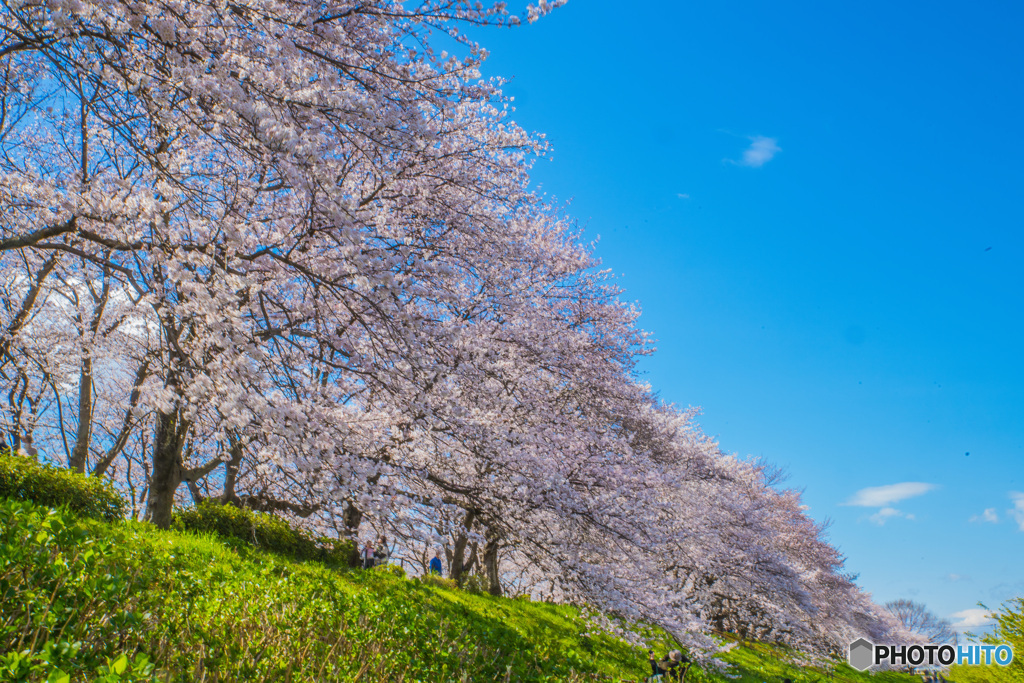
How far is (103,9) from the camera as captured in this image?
15.0 ft

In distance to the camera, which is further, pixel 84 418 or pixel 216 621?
pixel 84 418

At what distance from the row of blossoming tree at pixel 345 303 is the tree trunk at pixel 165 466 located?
42mm

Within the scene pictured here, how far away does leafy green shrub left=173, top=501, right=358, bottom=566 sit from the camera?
11258 mm

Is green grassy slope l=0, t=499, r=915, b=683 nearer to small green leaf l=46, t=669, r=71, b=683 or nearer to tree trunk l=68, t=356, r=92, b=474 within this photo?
small green leaf l=46, t=669, r=71, b=683

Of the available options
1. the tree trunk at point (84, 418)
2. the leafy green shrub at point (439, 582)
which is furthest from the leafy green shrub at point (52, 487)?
the tree trunk at point (84, 418)

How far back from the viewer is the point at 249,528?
11.9 metres

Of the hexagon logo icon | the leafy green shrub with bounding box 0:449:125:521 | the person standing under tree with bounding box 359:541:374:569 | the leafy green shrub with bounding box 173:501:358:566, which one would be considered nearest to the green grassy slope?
the leafy green shrub with bounding box 0:449:125:521

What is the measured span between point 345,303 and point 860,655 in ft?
102

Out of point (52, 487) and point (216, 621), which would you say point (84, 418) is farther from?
point (216, 621)

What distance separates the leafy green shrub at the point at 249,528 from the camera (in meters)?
11.3

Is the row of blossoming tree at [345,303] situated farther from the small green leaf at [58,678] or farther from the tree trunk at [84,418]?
the small green leaf at [58,678]

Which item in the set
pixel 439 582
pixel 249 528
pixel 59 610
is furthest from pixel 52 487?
pixel 439 582

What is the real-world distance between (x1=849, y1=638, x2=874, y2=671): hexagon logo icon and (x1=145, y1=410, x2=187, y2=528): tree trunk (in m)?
27.0

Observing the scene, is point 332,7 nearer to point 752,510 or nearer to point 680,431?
point 680,431
